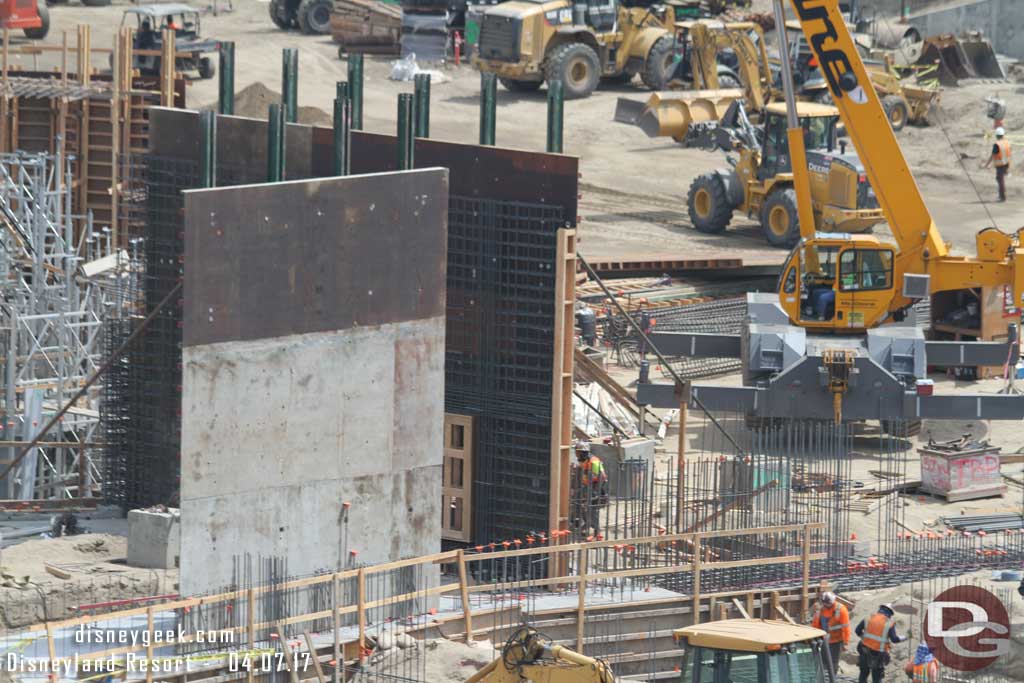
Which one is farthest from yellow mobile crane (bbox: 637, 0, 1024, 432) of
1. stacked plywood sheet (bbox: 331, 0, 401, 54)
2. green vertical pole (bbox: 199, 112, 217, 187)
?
stacked plywood sheet (bbox: 331, 0, 401, 54)

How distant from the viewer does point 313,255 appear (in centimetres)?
1808

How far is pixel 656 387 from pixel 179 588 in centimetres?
903

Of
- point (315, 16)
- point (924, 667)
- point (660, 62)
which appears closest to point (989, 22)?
point (660, 62)

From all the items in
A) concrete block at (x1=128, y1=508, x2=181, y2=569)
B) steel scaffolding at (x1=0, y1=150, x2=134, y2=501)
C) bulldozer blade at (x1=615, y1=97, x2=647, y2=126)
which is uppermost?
bulldozer blade at (x1=615, y1=97, x2=647, y2=126)

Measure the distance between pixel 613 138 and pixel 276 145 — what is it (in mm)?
28845

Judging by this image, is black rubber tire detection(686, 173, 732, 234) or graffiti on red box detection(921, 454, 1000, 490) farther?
black rubber tire detection(686, 173, 732, 234)

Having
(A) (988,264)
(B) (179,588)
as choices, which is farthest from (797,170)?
(B) (179,588)

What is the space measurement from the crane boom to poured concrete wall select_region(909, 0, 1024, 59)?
26101 millimetres

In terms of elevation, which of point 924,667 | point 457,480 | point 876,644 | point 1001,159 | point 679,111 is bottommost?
point 924,667

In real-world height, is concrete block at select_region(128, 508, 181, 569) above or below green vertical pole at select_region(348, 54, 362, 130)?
below

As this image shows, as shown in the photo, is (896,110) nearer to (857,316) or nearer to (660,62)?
(660,62)

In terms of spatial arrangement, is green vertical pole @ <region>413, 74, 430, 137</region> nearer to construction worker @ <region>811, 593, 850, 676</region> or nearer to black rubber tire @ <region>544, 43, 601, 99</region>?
construction worker @ <region>811, 593, 850, 676</region>

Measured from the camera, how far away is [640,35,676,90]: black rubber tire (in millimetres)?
50156

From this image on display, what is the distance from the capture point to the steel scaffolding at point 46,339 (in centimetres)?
2516
